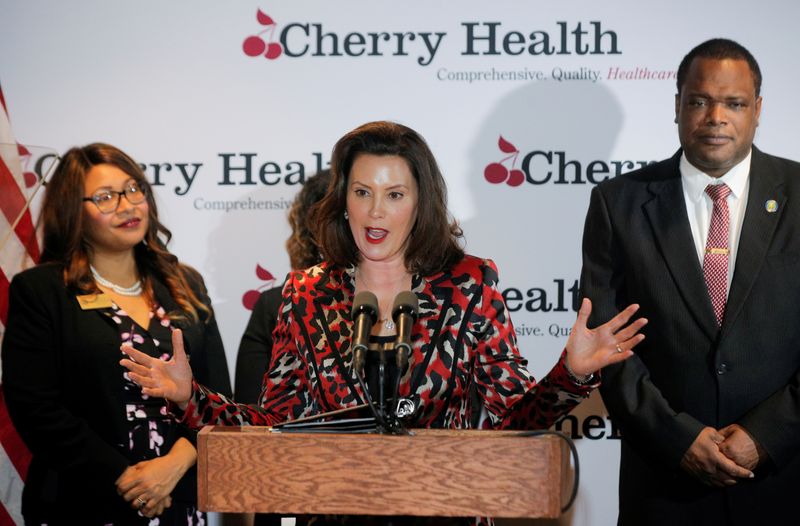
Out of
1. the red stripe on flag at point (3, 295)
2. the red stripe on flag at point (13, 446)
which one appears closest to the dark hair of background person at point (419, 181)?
the red stripe on flag at point (3, 295)

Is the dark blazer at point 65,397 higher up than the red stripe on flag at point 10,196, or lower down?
lower down

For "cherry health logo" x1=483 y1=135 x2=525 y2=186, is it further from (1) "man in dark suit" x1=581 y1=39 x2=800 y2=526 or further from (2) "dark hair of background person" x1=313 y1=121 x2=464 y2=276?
(2) "dark hair of background person" x1=313 y1=121 x2=464 y2=276

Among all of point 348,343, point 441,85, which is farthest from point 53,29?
point 348,343

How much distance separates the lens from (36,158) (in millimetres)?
4199

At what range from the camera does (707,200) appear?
3.37 m

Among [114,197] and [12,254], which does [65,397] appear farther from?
[114,197]

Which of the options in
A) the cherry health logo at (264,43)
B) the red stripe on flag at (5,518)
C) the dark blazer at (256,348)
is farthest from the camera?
the cherry health logo at (264,43)

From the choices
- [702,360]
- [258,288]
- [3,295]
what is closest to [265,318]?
[258,288]

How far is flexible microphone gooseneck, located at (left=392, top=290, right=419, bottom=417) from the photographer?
82.7 inches

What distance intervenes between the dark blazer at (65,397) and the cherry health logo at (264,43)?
1.43m

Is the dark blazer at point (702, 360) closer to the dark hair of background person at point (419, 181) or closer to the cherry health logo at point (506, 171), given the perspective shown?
the dark hair of background person at point (419, 181)

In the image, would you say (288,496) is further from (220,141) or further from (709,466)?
(220,141)

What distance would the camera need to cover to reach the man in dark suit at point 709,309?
3.12m

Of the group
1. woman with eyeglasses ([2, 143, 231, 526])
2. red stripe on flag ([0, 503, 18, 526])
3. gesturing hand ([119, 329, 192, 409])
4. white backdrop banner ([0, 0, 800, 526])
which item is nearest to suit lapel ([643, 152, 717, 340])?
→ white backdrop banner ([0, 0, 800, 526])
